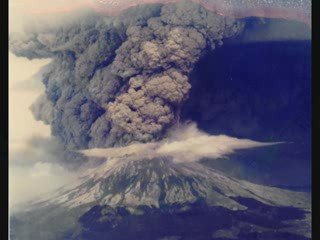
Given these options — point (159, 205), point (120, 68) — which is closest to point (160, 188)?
point (159, 205)

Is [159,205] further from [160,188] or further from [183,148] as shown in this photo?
[183,148]

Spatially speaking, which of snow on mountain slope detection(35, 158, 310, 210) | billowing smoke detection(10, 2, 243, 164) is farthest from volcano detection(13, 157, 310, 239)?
billowing smoke detection(10, 2, 243, 164)

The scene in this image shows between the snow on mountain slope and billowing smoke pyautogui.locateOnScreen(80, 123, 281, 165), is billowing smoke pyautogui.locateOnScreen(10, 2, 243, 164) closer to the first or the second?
billowing smoke pyautogui.locateOnScreen(80, 123, 281, 165)

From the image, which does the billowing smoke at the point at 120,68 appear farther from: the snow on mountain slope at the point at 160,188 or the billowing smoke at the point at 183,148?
the snow on mountain slope at the point at 160,188

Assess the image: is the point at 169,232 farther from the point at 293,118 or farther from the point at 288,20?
the point at 288,20

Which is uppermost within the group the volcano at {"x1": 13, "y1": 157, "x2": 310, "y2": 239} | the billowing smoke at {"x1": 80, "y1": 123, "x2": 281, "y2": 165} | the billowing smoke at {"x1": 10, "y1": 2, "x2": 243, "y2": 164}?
the billowing smoke at {"x1": 10, "y1": 2, "x2": 243, "y2": 164}

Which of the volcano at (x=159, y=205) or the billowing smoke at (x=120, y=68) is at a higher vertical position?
the billowing smoke at (x=120, y=68)

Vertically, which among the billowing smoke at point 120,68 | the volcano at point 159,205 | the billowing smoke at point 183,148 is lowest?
the volcano at point 159,205

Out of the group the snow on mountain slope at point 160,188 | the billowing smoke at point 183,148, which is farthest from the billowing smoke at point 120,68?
the snow on mountain slope at point 160,188
